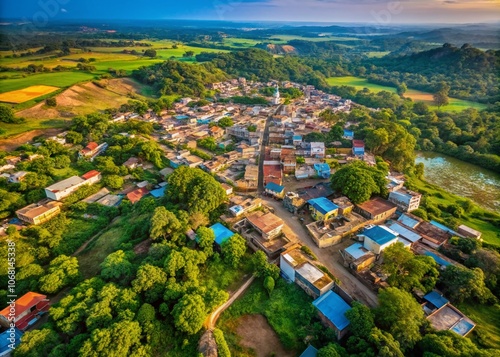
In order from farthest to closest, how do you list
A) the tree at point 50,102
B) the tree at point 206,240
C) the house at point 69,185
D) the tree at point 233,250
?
the tree at point 50,102 < the house at point 69,185 < the tree at point 206,240 < the tree at point 233,250

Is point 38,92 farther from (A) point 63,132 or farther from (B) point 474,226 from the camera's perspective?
(B) point 474,226

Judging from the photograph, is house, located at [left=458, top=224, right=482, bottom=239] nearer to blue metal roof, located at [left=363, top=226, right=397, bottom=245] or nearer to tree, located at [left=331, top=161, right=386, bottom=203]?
tree, located at [left=331, top=161, right=386, bottom=203]

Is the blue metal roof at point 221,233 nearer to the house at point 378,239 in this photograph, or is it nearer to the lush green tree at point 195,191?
the lush green tree at point 195,191

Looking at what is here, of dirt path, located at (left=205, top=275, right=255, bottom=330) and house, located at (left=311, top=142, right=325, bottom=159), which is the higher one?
house, located at (left=311, top=142, right=325, bottom=159)

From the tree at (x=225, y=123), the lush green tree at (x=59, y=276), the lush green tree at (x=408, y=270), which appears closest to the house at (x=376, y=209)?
the lush green tree at (x=408, y=270)

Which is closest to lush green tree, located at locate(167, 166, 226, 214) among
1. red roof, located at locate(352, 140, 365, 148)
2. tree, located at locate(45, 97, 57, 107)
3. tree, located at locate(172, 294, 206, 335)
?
tree, located at locate(172, 294, 206, 335)

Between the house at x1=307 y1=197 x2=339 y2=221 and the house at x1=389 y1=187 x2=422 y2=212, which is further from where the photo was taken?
the house at x1=389 y1=187 x2=422 y2=212
